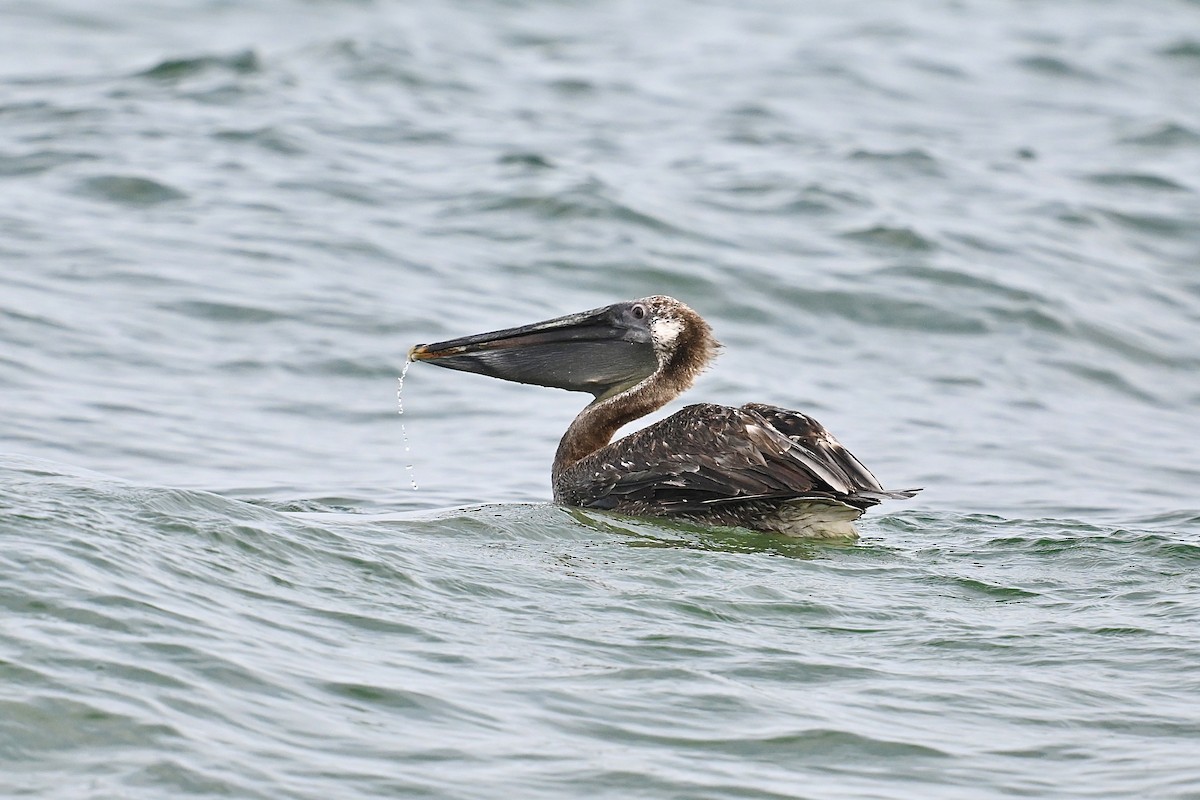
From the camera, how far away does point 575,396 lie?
10.3 metres

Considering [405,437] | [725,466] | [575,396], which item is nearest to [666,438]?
[725,466]

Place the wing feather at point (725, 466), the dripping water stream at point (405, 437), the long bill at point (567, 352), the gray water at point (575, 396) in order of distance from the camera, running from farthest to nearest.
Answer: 1. the dripping water stream at point (405, 437)
2. the long bill at point (567, 352)
3. the wing feather at point (725, 466)
4. the gray water at point (575, 396)

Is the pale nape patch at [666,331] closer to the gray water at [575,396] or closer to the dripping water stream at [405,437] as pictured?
the gray water at [575,396]

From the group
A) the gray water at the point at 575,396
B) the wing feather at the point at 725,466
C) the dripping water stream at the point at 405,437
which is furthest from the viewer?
the dripping water stream at the point at 405,437

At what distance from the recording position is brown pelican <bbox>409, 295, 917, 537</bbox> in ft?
22.2

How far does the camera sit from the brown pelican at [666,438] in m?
6.76

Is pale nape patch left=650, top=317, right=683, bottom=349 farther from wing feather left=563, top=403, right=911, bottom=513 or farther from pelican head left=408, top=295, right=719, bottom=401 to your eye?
wing feather left=563, top=403, right=911, bottom=513

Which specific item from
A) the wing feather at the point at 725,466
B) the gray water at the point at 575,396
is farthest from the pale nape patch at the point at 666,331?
the gray water at the point at 575,396

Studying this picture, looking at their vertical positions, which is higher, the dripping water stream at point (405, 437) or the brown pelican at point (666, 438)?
the brown pelican at point (666, 438)

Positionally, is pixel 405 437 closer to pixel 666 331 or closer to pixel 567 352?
pixel 567 352

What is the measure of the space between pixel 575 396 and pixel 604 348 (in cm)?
253

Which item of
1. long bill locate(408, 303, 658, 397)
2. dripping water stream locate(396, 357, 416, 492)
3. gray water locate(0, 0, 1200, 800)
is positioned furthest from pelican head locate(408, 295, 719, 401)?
gray water locate(0, 0, 1200, 800)

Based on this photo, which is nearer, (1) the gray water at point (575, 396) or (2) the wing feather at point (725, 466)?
(1) the gray water at point (575, 396)

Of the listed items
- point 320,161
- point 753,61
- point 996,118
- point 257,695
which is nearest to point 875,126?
point 996,118
